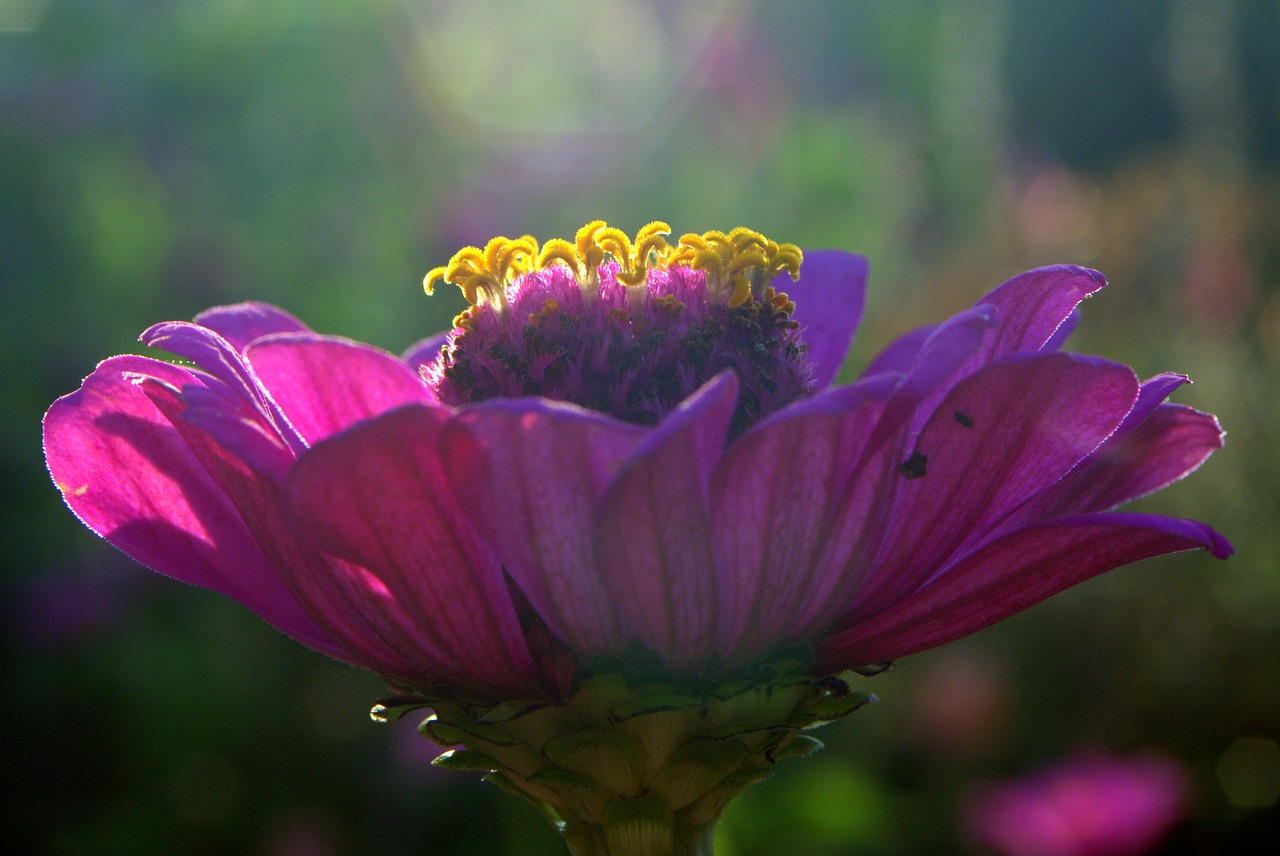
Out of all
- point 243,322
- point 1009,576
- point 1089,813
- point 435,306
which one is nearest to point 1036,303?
point 1009,576

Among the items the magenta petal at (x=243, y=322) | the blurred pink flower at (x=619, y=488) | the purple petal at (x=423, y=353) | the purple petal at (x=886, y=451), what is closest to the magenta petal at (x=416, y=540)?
the blurred pink flower at (x=619, y=488)

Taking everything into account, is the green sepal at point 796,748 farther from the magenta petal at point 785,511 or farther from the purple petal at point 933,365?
the purple petal at point 933,365

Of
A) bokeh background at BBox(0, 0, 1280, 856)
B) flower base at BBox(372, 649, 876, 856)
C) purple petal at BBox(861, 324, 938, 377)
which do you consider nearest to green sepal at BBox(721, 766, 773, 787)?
flower base at BBox(372, 649, 876, 856)

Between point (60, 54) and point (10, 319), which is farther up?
point (60, 54)

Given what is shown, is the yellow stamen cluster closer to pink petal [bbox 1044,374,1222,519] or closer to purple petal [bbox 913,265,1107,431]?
purple petal [bbox 913,265,1107,431]

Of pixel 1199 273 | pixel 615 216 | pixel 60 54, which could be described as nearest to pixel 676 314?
pixel 615 216

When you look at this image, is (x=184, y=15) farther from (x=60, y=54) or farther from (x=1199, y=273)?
(x=1199, y=273)
